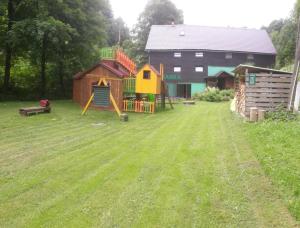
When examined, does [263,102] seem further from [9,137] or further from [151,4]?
[151,4]

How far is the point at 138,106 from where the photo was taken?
23359mm

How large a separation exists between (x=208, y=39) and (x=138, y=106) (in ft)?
88.7

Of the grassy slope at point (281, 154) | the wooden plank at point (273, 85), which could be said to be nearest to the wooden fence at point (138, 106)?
the wooden plank at point (273, 85)

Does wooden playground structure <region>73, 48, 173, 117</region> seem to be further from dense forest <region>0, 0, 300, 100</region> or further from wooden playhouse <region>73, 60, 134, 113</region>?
dense forest <region>0, 0, 300, 100</region>

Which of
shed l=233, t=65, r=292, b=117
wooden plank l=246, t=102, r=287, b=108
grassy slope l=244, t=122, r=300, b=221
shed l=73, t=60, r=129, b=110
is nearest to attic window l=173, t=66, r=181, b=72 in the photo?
shed l=73, t=60, r=129, b=110

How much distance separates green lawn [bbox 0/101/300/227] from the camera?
241 inches

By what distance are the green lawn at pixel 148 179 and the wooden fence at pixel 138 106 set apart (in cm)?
873

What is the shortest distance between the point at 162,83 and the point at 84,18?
26.9 feet

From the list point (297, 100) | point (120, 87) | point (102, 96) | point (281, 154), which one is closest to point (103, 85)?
point (102, 96)

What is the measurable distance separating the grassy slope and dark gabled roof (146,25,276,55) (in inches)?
1295

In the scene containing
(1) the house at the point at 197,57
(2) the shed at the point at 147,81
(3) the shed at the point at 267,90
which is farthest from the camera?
(1) the house at the point at 197,57

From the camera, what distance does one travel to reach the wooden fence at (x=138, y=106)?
75.7 ft

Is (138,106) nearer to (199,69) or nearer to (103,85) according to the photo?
(103,85)

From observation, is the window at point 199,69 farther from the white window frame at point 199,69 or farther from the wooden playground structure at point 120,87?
the wooden playground structure at point 120,87
